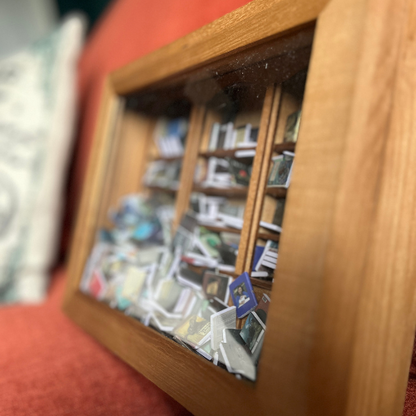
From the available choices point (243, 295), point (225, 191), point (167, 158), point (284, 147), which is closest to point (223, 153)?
point (225, 191)

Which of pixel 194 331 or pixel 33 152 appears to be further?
pixel 33 152

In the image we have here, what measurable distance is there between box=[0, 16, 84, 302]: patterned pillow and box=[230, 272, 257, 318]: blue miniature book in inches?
31.3

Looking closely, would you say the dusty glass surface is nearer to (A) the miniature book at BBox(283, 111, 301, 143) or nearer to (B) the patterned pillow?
(A) the miniature book at BBox(283, 111, 301, 143)

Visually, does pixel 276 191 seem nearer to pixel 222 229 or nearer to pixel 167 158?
pixel 222 229

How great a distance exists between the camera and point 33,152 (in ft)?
3.70

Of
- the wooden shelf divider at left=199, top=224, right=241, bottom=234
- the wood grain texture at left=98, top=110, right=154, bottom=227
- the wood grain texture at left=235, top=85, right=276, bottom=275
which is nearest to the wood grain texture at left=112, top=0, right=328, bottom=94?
the wood grain texture at left=235, top=85, right=276, bottom=275

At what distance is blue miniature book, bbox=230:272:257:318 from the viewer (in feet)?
1.93

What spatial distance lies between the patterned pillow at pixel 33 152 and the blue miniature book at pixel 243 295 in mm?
794

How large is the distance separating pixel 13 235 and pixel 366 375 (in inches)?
41.1

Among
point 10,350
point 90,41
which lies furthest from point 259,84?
point 90,41

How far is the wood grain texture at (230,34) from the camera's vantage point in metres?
0.55

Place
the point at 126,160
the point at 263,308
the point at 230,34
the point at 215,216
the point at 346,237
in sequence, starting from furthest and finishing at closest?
1. the point at 126,160
2. the point at 215,216
3. the point at 230,34
4. the point at 263,308
5. the point at 346,237

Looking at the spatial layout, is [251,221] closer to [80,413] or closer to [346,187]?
[346,187]

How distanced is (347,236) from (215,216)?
50 centimetres
